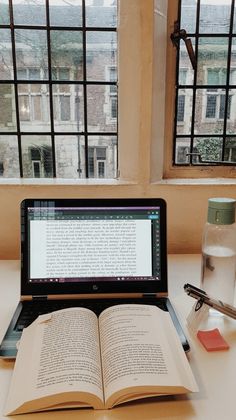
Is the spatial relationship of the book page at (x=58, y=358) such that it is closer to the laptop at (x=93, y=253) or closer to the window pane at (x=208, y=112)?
the laptop at (x=93, y=253)

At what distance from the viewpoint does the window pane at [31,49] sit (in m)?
1.10

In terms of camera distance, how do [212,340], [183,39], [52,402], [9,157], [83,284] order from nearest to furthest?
1. [52,402]
2. [212,340]
3. [83,284]
4. [183,39]
5. [9,157]

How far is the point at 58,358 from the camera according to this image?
0.52m

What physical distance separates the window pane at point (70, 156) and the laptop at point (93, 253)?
424 mm

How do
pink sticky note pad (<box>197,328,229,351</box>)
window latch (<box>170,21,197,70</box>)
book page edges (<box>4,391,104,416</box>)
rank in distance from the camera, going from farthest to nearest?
window latch (<box>170,21,197,70</box>), pink sticky note pad (<box>197,328,229,351</box>), book page edges (<box>4,391,104,416</box>)

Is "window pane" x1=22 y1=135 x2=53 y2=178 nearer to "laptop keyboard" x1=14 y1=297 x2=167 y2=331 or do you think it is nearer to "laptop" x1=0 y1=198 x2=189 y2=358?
"laptop" x1=0 y1=198 x2=189 y2=358

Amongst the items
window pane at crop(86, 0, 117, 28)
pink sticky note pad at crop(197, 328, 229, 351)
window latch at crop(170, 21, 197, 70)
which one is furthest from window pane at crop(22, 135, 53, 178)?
pink sticky note pad at crop(197, 328, 229, 351)

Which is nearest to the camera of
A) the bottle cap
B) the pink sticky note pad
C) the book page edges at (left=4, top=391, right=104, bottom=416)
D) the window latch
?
the book page edges at (left=4, top=391, right=104, bottom=416)

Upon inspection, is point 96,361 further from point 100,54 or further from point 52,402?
point 100,54

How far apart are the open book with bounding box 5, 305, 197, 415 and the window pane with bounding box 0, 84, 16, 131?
740 mm

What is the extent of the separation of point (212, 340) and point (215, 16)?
1012 mm

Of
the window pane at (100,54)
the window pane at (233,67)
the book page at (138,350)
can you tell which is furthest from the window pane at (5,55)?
the book page at (138,350)

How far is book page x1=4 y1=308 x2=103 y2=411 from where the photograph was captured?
1.55 ft

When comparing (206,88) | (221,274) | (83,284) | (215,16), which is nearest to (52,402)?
(83,284)
